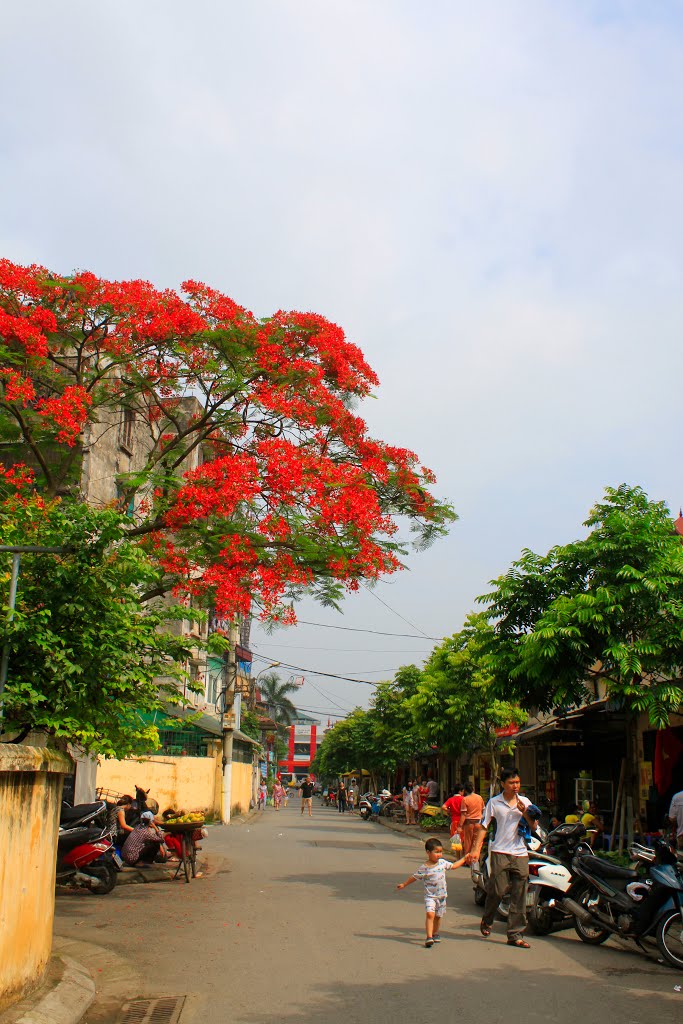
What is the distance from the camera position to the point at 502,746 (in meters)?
27.3

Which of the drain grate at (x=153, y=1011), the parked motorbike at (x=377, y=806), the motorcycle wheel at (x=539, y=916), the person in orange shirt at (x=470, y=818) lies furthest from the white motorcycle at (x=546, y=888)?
the parked motorbike at (x=377, y=806)

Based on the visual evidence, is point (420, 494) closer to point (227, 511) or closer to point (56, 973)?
point (227, 511)

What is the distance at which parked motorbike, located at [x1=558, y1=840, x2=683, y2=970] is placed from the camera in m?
8.41

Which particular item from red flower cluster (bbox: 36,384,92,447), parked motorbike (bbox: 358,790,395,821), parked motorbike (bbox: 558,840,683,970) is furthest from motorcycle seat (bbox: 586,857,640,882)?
parked motorbike (bbox: 358,790,395,821)

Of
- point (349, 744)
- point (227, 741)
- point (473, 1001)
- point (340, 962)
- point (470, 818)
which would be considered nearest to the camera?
point (473, 1001)

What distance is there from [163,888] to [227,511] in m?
6.23

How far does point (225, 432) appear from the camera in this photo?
46.9 ft

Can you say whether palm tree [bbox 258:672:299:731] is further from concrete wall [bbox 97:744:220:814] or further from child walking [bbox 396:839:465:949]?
child walking [bbox 396:839:465:949]

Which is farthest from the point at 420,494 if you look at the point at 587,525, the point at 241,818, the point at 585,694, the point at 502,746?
the point at 241,818

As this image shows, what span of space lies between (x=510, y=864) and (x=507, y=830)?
344mm

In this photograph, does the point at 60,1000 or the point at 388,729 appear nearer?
the point at 60,1000

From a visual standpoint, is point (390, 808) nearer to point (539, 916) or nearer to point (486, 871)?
point (486, 871)

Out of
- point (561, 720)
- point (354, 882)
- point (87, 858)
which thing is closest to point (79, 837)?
point (87, 858)

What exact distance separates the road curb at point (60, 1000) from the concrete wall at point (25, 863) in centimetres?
10
